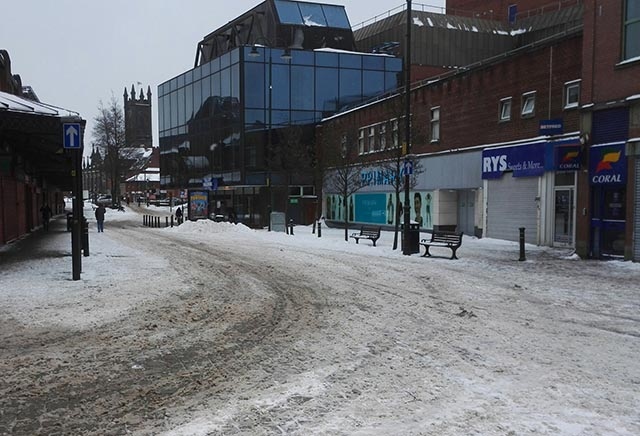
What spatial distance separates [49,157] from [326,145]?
16518 millimetres

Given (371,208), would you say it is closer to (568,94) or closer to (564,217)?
(564,217)

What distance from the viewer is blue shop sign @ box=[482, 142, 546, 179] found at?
20.9 meters

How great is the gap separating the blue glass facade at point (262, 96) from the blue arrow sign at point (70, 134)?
2676 centimetres

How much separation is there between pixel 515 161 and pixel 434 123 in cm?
696

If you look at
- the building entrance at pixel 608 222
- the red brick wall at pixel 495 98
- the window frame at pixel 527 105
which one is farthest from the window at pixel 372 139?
the building entrance at pixel 608 222

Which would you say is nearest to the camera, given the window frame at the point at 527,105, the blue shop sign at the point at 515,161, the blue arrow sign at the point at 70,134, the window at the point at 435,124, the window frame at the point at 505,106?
the blue arrow sign at the point at 70,134

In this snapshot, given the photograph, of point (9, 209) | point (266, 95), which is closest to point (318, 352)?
point (9, 209)

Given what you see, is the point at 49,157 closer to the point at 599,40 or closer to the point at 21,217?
the point at 21,217

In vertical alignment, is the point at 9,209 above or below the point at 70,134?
below

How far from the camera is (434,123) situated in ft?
92.7

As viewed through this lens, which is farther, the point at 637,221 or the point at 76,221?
the point at 637,221

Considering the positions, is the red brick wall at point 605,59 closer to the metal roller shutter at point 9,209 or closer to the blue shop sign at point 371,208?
the blue shop sign at point 371,208

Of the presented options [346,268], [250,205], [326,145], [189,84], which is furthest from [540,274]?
[189,84]

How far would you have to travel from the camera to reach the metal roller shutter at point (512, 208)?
21.5 meters
